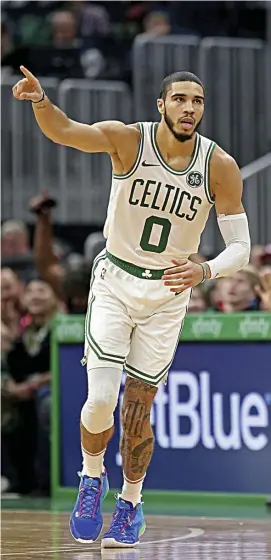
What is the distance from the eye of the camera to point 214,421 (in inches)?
399

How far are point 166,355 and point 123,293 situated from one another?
426 mm

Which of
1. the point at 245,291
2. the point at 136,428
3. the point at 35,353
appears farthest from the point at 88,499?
the point at 35,353

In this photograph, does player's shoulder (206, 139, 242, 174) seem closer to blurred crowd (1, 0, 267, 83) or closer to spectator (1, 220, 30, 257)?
spectator (1, 220, 30, 257)

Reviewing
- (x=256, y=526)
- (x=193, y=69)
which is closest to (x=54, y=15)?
(x=193, y=69)

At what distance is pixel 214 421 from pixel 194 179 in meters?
3.40

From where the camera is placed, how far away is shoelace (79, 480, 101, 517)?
23.0 ft

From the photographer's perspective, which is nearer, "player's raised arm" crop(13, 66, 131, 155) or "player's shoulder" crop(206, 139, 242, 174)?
"player's raised arm" crop(13, 66, 131, 155)

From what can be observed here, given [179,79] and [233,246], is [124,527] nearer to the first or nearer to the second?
[233,246]

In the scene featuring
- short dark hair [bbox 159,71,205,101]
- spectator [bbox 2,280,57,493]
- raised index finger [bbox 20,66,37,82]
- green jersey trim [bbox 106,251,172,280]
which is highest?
raised index finger [bbox 20,66,37,82]

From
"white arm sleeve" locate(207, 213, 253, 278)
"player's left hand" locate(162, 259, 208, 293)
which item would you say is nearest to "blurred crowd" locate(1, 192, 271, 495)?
"white arm sleeve" locate(207, 213, 253, 278)

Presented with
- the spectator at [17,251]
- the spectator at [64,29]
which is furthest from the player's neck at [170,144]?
the spectator at [64,29]

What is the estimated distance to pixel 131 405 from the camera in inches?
285

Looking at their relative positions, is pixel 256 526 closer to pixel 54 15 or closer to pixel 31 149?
pixel 31 149

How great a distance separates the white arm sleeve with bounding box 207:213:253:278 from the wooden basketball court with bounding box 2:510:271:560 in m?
1.43
